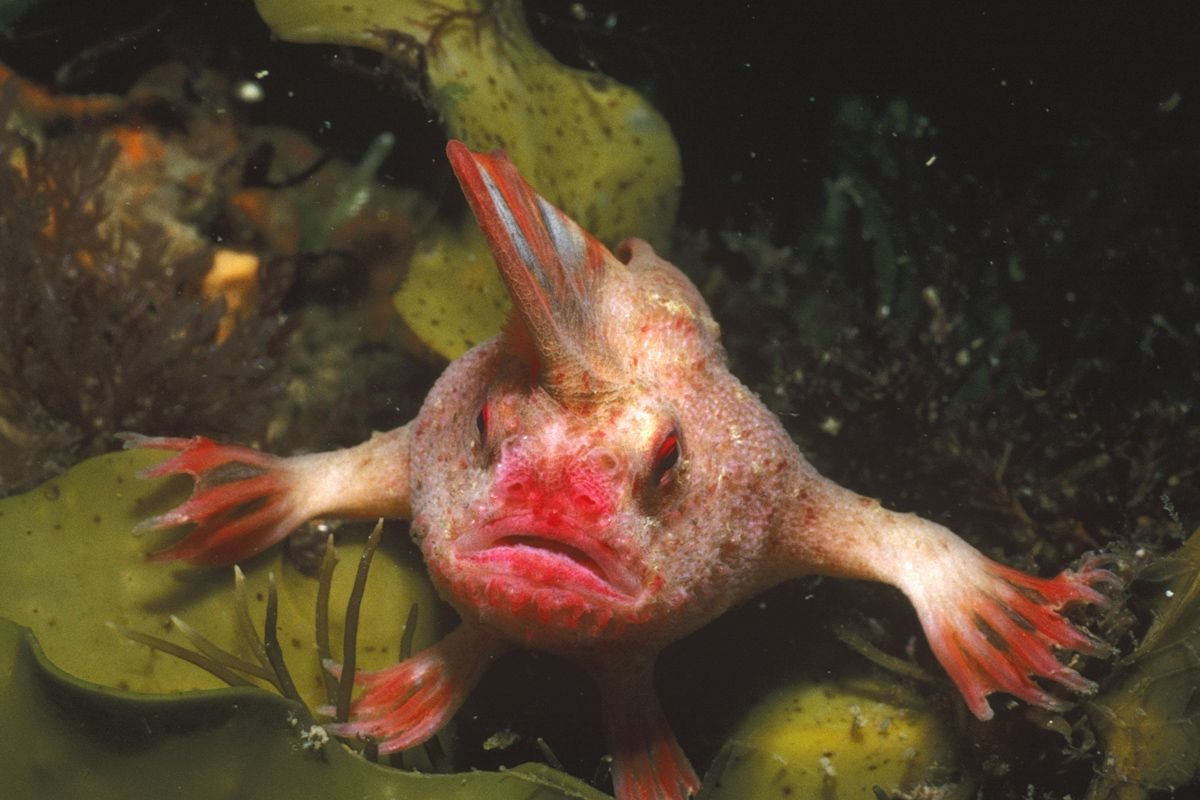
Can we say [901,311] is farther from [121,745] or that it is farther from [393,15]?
[121,745]

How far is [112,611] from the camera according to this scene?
137 inches

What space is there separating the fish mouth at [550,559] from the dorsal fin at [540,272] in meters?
0.48

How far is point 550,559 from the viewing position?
8.70 ft

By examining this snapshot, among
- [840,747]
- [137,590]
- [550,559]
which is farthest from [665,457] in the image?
[137,590]

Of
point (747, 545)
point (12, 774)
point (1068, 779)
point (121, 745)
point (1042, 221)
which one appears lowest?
point (12, 774)

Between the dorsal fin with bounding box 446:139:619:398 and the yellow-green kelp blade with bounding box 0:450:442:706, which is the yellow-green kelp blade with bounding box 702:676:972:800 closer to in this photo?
the yellow-green kelp blade with bounding box 0:450:442:706

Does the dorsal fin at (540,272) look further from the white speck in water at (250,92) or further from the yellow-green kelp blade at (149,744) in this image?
the white speck in water at (250,92)

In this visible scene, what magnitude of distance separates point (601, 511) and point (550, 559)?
8.5 inches

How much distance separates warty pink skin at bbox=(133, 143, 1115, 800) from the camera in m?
2.72

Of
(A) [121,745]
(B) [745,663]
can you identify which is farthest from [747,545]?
(A) [121,745]

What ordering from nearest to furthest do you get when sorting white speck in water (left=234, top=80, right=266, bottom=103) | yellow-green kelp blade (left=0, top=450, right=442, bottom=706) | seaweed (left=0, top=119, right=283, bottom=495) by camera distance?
1. yellow-green kelp blade (left=0, top=450, right=442, bottom=706)
2. seaweed (left=0, top=119, right=283, bottom=495)
3. white speck in water (left=234, top=80, right=266, bottom=103)

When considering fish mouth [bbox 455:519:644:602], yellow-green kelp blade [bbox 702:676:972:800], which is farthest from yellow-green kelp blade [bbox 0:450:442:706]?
yellow-green kelp blade [bbox 702:676:972:800]

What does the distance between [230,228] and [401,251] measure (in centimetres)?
109

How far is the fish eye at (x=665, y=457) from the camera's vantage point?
286 cm
